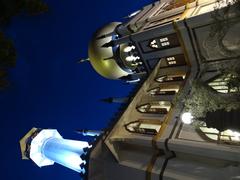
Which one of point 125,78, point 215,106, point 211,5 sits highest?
point 211,5

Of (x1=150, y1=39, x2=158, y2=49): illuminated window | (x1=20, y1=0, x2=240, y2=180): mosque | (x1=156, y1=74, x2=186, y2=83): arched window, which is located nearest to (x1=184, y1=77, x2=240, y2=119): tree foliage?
(x1=20, y1=0, x2=240, y2=180): mosque

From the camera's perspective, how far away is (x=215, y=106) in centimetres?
1380

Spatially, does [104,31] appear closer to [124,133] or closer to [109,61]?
[109,61]

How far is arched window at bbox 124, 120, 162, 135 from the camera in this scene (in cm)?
1973

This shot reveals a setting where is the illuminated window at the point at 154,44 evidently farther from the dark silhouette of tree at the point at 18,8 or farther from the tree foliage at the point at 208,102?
the dark silhouette of tree at the point at 18,8

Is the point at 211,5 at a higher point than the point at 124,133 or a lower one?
higher

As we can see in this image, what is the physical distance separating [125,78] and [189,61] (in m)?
11.1

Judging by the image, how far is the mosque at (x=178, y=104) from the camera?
14445 mm

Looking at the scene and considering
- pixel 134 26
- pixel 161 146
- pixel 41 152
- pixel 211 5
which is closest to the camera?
pixel 161 146

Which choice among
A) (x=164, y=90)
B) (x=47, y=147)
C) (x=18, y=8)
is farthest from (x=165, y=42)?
(x=47, y=147)

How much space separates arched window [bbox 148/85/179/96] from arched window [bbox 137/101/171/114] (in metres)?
0.75

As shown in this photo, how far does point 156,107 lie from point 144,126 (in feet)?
4.79

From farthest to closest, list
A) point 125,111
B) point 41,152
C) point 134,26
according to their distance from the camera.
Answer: point 41,152
point 134,26
point 125,111

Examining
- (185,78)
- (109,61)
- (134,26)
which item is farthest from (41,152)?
(185,78)
